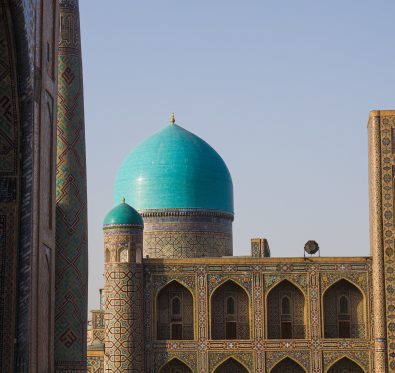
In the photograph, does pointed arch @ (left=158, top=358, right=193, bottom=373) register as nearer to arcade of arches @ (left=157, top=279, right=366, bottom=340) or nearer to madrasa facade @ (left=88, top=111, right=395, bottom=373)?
madrasa facade @ (left=88, top=111, right=395, bottom=373)

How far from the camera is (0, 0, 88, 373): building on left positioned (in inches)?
364

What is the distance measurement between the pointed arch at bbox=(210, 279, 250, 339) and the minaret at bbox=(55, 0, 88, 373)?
1439 cm

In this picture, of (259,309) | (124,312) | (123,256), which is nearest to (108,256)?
(123,256)

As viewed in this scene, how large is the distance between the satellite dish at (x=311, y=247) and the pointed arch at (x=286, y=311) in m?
0.98

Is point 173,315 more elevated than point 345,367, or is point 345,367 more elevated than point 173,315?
point 173,315

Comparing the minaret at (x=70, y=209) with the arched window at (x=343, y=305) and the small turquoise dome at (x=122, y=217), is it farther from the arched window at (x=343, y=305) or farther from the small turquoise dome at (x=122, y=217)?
the arched window at (x=343, y=305)

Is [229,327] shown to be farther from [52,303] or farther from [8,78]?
[8,78]

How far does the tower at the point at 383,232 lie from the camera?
25297mm

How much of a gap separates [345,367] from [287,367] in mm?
1456

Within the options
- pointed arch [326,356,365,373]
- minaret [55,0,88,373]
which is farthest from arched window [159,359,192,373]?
minaret [55,0,88,373]

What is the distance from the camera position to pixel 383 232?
25609 mm

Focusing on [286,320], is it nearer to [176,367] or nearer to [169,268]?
[176,367]

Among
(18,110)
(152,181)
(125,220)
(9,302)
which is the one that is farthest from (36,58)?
(152,181)

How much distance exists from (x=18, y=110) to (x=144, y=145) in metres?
→ 22.7
